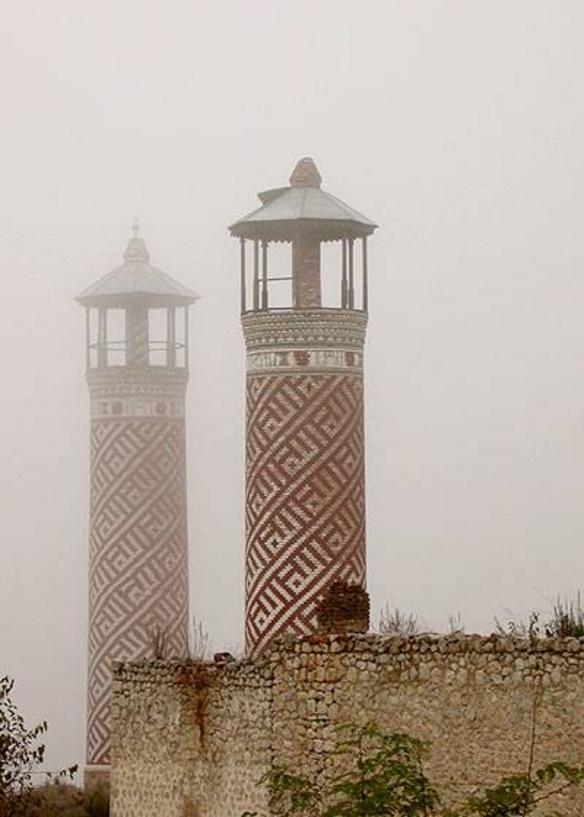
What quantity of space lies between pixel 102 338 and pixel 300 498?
11.8m

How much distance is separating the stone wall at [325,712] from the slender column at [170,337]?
1245 centimetres

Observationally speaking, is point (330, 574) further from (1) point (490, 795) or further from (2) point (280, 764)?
(1) point (490, 795)

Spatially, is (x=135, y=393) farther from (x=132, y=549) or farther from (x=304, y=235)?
(x=304, y=235)

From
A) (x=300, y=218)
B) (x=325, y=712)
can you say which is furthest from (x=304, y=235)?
(x=325, y=712)

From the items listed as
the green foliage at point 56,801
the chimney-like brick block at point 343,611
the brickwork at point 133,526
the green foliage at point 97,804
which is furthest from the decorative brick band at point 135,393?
the chimney-like brick block at point 343,611

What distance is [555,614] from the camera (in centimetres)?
1781

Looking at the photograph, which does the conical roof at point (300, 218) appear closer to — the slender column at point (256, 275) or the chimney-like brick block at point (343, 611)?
the slender column at point (256, 275)

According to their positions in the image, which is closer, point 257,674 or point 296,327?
point 257,674

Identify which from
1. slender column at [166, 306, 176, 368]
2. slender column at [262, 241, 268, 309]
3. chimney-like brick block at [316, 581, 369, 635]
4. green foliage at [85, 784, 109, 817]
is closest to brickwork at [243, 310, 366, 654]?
slender column at [262, 241, 268, 309]

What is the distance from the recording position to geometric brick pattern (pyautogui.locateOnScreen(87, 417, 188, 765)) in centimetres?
3256

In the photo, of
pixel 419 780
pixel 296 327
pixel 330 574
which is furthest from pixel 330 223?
pixel 419 780

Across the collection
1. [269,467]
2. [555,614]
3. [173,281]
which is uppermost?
[173,281]

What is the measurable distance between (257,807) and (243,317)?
6.06 m

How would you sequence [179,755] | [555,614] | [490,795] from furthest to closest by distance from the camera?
1. [179,755]
2. [555,614]
3. [490,795]
